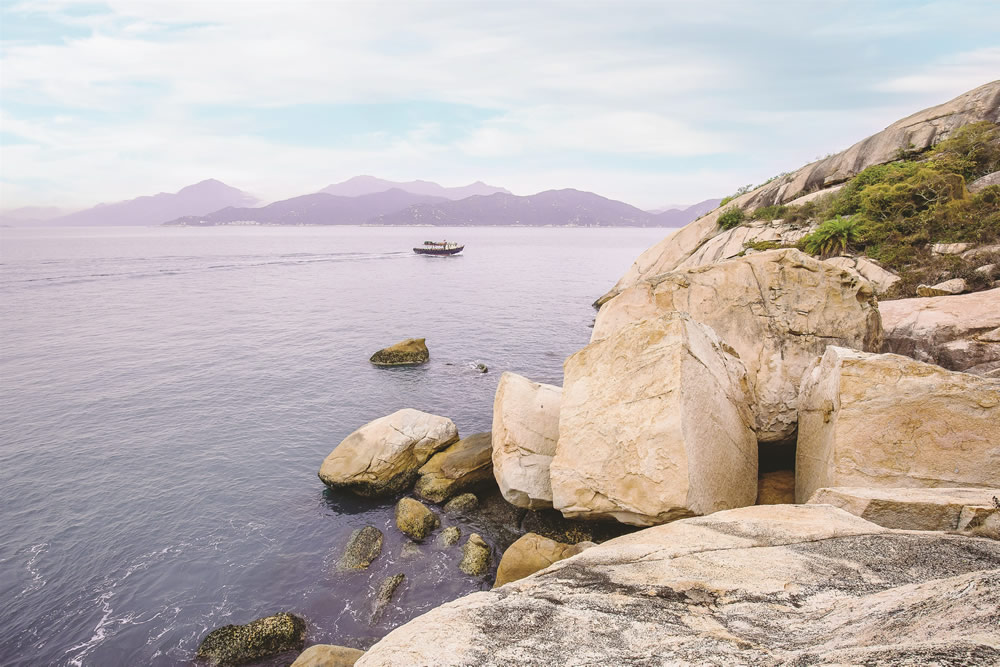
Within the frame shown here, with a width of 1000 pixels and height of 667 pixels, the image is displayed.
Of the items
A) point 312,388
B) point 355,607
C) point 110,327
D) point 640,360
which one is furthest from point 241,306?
point 640,360

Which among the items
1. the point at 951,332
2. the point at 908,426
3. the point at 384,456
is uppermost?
the point at 951,332

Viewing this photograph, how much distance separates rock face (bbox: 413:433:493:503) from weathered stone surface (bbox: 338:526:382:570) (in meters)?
2.35

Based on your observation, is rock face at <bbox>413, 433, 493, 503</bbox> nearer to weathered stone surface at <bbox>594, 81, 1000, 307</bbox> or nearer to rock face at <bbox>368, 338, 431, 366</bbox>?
rock face at <bbox>368, 338, 431, 366</bbox>

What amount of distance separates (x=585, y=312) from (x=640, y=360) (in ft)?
129

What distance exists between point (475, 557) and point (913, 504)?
35.4 feet

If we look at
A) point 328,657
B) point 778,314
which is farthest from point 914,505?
point 328,657

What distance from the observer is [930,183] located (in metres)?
23.9

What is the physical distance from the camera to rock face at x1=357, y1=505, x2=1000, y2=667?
3697 mm

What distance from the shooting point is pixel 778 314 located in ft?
44.9

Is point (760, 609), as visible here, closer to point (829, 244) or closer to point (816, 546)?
point (816, 546)

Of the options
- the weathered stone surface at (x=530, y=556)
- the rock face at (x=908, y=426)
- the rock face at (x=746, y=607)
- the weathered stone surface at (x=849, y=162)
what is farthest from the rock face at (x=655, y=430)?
the weathered stone surface at (x=849, y=162)

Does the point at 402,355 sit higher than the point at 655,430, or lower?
lower

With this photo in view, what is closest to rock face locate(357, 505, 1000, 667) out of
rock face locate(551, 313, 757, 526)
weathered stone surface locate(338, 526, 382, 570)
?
rock face locate(551, 313, 757, 526)

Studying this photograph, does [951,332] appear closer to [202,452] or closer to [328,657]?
[328,657]
